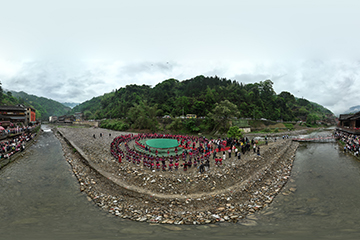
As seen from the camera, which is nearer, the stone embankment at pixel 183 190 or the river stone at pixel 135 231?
the river stone at pixel 135 231

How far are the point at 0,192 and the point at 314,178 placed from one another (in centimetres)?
2971

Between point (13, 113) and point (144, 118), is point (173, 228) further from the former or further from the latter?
point (13, 113)

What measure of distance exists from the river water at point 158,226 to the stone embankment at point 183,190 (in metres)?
0.62

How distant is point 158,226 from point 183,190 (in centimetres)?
385

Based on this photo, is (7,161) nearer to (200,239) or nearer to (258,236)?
(200,239)

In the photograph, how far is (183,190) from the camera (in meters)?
12.1

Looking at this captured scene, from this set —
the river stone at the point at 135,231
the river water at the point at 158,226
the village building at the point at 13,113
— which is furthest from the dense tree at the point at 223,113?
the village building at the point at 13,113

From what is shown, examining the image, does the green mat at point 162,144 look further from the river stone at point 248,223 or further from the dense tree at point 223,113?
the dense tree at point 223,113

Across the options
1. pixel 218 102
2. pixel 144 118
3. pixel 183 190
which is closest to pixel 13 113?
pixel 144 118

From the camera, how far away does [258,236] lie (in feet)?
24.3

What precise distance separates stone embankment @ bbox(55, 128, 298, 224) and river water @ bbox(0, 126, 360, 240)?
0.62m

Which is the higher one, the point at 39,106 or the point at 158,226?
the point at 39,106

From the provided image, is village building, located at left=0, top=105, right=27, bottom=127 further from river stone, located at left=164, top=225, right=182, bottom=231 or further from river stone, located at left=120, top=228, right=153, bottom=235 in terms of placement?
river stone, located at left=164, top=225, right=182, bottom=231

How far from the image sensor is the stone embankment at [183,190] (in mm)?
9750
